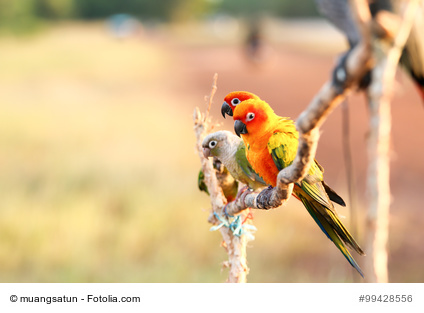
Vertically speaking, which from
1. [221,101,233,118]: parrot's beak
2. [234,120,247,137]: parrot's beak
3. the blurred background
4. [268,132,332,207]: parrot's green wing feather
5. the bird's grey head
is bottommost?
[268,132,332,207]: parrot's green wing feather

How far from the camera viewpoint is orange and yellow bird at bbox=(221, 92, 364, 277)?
1.11ft

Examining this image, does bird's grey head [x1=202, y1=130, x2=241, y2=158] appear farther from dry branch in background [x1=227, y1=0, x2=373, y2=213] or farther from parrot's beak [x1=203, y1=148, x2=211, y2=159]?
dry branch in background [x1=227, y1=0, x2=373, y2=213]

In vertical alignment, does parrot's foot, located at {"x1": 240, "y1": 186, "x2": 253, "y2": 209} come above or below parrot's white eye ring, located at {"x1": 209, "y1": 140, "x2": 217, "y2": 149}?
below

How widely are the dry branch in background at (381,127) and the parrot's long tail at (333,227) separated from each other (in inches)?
0.5

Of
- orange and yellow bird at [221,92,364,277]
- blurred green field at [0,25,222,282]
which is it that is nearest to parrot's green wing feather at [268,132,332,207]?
orange and yellow bird at [221,92,364,277]

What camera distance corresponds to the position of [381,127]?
0.27 meters

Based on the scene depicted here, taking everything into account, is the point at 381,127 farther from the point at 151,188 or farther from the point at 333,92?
the point at 151,188

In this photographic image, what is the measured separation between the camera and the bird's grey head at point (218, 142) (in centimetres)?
37

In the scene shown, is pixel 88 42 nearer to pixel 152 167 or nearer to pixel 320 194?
pixel 152 167

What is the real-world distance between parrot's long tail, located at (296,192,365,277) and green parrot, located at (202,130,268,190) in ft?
0.17

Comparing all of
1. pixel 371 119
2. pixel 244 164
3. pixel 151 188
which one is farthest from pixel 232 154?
pixel 151 188

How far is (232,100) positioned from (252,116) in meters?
0.03

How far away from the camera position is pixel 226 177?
466mm
